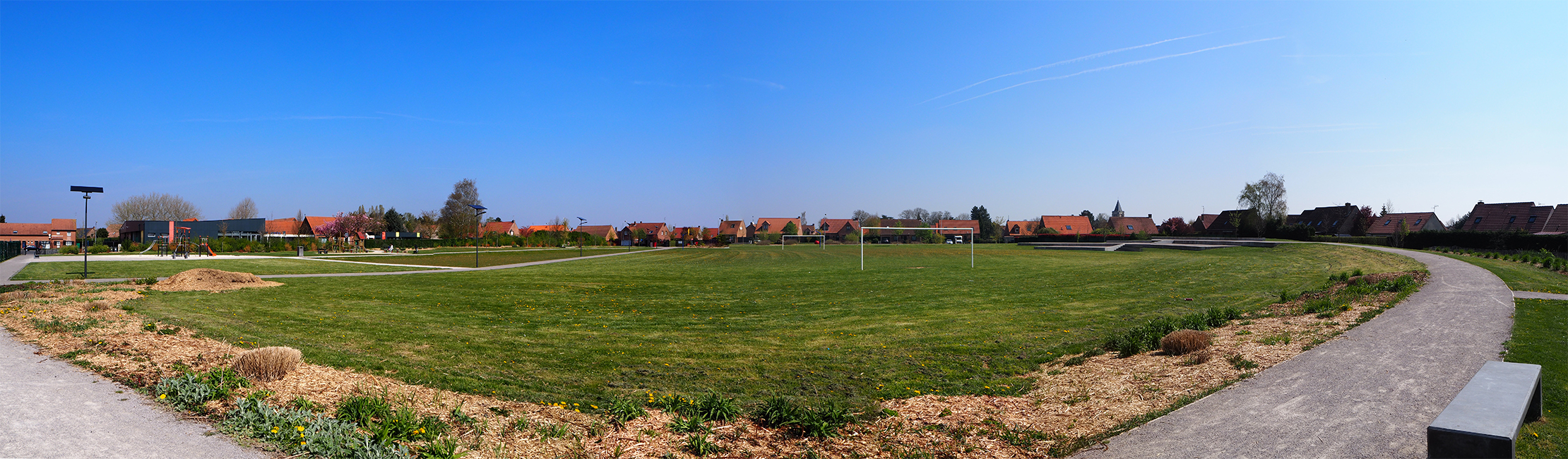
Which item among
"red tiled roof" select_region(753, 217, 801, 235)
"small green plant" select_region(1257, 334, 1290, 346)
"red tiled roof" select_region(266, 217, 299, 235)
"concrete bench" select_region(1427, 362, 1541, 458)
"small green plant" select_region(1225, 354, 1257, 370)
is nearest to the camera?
"concrete bench" select_region(1427, 362, 1541, 458)

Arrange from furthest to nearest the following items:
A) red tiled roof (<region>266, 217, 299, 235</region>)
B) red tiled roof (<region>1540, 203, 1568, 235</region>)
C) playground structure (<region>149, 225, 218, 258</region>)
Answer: red tiled roof (<region>266, 217, 299, 235</region>) → red tiled roof (<region>1540, 203, 1568, 235</region>) → playground structure (<region>149, 225, 218, 258</region>)

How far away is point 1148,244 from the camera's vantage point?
6450cm

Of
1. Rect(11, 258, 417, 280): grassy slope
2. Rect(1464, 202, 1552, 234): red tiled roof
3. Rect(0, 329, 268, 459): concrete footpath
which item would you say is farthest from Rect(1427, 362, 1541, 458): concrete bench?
Rect(1464, 202, 1552, 234): red tiled roof

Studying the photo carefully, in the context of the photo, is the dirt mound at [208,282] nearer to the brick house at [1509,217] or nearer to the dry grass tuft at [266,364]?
the dry grass tuft at [266,364]

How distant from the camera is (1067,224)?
10388cm

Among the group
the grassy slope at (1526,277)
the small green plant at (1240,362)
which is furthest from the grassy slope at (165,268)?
the grassy slope at (1526,277)

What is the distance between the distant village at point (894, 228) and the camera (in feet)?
192

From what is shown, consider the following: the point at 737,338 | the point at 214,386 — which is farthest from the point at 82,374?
the point at 737,338

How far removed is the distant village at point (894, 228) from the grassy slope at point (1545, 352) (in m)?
28.8

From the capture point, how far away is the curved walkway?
16.7ft

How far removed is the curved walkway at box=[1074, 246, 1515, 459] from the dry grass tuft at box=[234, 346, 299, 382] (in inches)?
332

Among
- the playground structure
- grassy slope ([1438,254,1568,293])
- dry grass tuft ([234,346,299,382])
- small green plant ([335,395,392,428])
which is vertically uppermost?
the playground structure

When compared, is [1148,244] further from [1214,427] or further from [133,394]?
[133,394]

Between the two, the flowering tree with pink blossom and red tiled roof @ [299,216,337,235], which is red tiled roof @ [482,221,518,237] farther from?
the flowering tree with pink blossom
